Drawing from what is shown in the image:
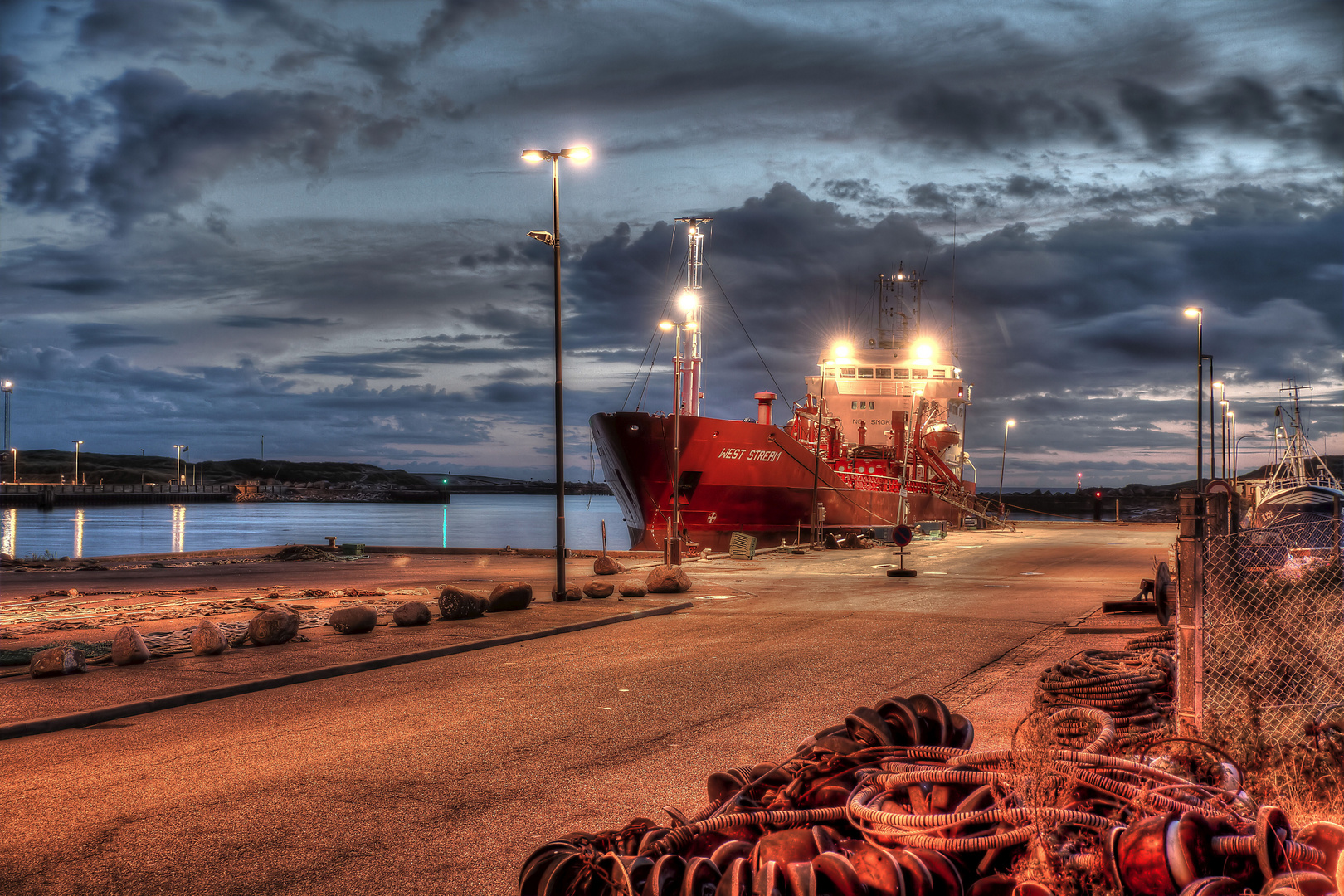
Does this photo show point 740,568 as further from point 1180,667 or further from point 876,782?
point 876,782

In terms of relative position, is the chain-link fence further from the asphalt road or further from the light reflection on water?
the light reflection on water

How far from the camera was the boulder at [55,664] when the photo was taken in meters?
9.52

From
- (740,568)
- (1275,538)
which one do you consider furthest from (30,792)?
(740,568)

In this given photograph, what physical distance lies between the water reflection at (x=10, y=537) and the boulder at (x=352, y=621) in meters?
34.5

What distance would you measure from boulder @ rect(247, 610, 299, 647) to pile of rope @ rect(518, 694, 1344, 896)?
884cm

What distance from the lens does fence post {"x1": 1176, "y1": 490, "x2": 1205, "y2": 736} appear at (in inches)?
229

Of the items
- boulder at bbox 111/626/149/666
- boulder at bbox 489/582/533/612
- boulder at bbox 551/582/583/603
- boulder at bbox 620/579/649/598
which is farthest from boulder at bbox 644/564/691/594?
boulder at bbox 111/626/149/666

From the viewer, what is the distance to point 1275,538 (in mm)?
17312

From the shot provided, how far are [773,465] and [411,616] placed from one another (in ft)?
91.2

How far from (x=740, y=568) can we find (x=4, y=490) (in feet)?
637

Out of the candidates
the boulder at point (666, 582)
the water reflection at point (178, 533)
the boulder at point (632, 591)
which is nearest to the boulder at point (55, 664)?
the boulder at point (632, 591)

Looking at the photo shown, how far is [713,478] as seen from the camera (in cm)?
3794

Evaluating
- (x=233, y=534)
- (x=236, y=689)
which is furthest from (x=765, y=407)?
(x=233, y=534)

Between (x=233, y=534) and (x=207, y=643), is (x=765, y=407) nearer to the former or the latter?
(x=207, y=643)
